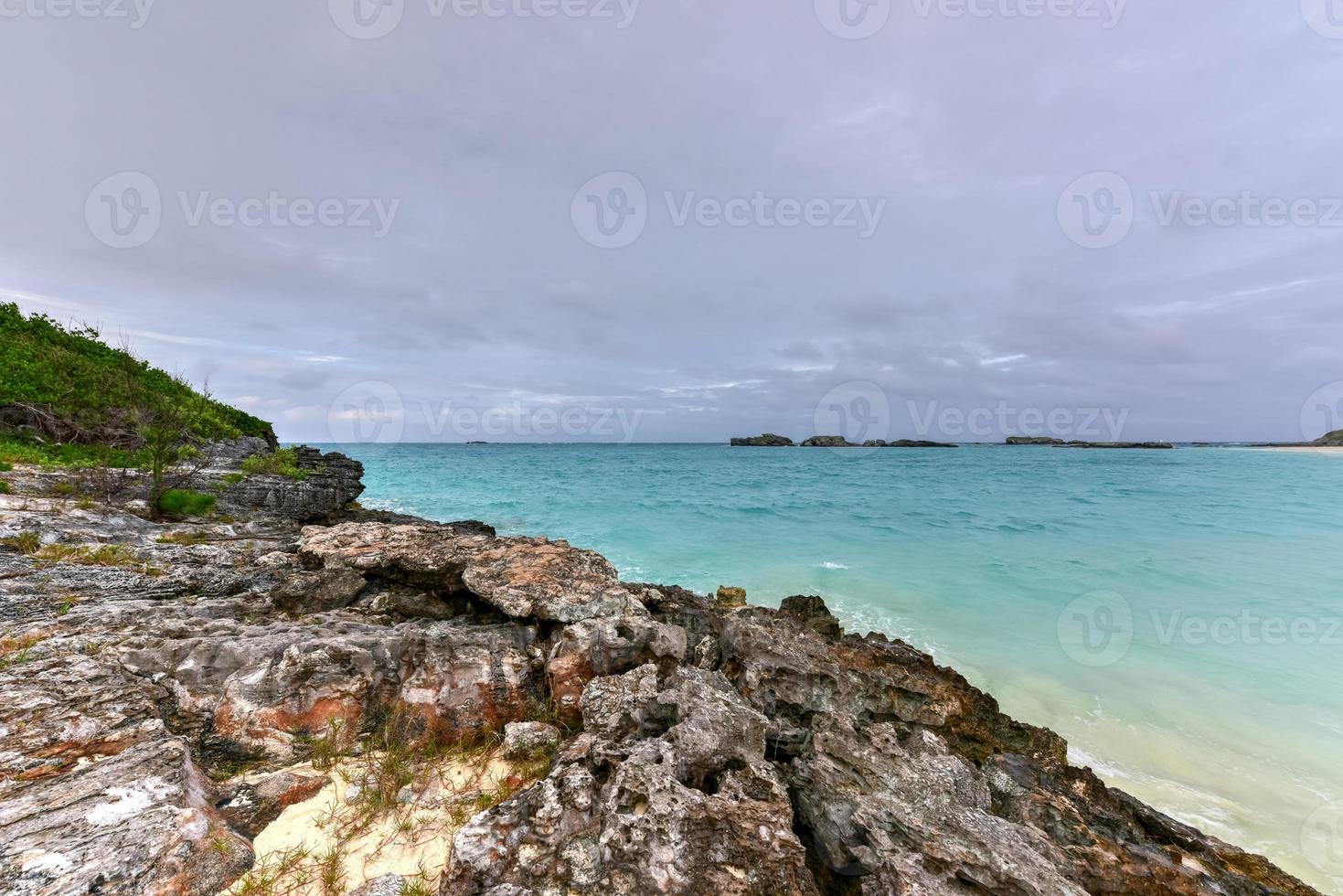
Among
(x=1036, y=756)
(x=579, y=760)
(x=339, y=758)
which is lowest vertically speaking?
(x=1036, y=756)

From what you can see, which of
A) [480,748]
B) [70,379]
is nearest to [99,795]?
[480,748]

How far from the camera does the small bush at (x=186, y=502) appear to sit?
1060 cm

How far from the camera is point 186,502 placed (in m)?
10.9

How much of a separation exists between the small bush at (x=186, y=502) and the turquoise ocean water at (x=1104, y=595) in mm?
11959

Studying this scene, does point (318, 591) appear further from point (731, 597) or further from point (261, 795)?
point (731, 597)

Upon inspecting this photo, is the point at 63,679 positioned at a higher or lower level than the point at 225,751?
higher

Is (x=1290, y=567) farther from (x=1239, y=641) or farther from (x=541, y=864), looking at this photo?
(x=541, y=864)

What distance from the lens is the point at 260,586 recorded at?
750 cm

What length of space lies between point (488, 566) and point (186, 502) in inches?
365

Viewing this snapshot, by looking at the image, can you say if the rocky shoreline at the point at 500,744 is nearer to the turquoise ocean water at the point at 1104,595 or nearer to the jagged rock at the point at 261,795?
the jagged rock at the point at 261,795

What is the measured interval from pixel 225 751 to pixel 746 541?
21.1 metres

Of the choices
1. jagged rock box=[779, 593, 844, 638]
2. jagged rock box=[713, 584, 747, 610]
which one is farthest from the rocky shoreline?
jagged rock box=[713, 584, 747, 610]

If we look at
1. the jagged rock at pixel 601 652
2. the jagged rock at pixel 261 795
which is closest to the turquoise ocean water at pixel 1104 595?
the jagged rock at pixel 601 652

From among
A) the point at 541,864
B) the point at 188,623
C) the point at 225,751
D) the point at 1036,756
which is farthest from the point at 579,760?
the point at 1036,756
